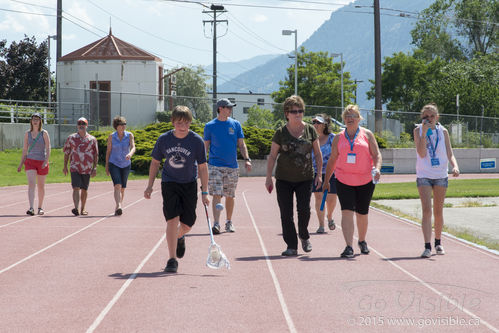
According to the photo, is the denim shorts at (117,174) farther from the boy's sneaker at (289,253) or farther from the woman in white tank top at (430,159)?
the woman in white tank top at (430,159)

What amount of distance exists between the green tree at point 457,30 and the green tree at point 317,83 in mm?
9517

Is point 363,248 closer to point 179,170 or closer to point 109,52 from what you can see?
point 179,170

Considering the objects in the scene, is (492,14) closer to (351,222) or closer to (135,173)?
(135,173)

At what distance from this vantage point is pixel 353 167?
8.43 meters

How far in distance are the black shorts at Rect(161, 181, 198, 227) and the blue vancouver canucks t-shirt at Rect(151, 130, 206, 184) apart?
2.6 inches

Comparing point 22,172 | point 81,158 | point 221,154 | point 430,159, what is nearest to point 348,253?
point 430,159

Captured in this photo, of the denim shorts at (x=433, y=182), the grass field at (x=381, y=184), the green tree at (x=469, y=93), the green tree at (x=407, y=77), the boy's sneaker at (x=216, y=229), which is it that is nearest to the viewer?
the denim shorts at (x=433, y=182)

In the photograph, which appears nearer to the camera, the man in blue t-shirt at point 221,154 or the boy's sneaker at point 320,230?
the man in blue t-shirt at point 221,154

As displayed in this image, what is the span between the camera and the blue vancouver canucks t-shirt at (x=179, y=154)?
7277 millimetres

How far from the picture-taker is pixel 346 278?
7.07 m

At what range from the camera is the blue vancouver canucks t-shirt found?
7277mm

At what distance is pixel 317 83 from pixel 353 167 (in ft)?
232

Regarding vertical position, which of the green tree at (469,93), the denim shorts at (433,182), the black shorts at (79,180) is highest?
the green tree at (469,93)

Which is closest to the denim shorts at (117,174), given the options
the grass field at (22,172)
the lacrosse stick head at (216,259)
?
the lacrosse stick head at (216,259)
